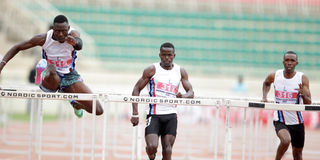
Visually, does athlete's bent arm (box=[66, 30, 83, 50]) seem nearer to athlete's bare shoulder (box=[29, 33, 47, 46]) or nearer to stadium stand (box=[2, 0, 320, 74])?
athlete's bare shoulder (box=[29, 33, 47, 46])

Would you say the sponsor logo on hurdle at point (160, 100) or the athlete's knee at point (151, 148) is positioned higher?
the sponsor logo on hurdle at point (160, 100)

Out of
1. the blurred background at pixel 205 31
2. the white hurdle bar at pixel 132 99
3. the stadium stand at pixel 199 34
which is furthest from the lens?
the stadium stand at pixel 199 34

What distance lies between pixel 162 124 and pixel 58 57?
1827 mm

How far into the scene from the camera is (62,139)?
11.6 m

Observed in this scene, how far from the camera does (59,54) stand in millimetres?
6445

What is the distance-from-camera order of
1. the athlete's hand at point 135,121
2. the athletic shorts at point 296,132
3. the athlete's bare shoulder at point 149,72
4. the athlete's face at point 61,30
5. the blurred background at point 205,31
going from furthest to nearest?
the blurred background at point 205,31
the athletic shorts at point 296,132
the athlete's bare shoulder at point 149,72
the athlete's face at point 61,30
the athlete's hand at point 135,121

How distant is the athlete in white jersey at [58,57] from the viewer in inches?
235

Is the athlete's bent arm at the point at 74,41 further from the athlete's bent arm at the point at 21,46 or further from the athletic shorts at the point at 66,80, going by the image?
the athletic shorts at the point at 66,80

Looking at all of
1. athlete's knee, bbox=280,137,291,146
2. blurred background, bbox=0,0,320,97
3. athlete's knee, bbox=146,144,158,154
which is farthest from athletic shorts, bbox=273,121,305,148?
blurred background, bbox=0,0,320,97

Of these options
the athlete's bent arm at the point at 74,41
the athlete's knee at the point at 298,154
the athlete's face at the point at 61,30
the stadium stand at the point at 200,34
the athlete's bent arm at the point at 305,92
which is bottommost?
the athlete's knee at the point at 298,154

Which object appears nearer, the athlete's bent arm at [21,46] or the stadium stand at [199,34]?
the athlete's bent arm at [21,46]

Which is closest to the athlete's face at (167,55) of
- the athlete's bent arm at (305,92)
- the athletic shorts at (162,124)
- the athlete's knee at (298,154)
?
the athletic shorts at (162,124)

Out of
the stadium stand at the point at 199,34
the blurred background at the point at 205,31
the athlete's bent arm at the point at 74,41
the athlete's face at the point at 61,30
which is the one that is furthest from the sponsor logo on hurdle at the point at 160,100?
the stadium stand at the point at 199,34

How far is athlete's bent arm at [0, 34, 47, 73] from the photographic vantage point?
5934mm
